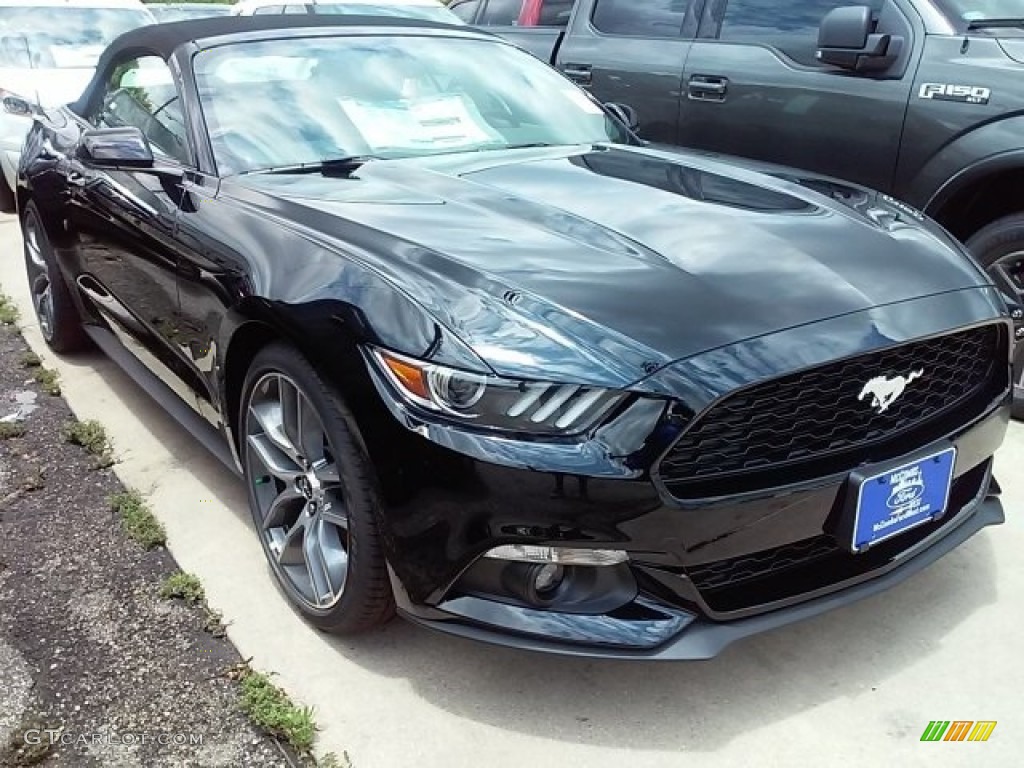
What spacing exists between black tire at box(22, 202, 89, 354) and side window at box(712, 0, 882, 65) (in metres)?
3.24

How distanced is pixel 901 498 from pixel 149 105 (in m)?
2.91

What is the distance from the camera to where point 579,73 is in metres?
5.21

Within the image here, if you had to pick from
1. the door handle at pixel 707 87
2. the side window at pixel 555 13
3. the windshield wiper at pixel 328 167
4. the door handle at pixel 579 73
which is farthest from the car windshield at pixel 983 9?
the windshield wiper at pixel 328 167

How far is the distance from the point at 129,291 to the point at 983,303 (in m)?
2.70

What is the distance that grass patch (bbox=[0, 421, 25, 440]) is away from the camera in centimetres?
385

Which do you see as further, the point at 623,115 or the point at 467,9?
the point at 467,9

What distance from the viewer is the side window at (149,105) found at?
10.5ft

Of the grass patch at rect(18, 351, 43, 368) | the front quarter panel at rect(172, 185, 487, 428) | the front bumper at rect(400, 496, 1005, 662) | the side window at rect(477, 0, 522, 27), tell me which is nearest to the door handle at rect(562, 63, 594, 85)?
the side window at rect(477, 0, 522, 27)

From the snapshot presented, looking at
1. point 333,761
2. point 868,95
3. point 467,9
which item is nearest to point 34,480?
point 333,761

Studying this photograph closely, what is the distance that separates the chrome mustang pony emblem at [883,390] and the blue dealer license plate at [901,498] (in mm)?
142

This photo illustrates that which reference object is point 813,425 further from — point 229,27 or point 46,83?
point 46,83

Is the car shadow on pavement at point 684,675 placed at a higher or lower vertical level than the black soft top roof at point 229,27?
lower

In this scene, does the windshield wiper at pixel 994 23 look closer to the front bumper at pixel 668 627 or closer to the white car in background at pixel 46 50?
the front bumper at pixel 668 627

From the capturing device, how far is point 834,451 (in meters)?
2.07
